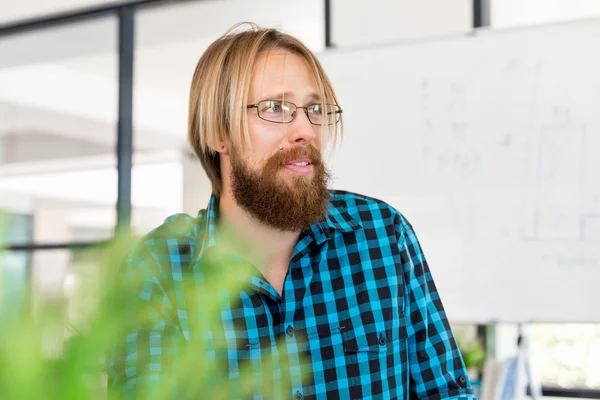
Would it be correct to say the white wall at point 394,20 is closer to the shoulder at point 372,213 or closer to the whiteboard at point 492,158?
the whiteboard at point 492,158

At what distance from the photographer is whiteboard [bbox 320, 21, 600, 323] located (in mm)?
2006

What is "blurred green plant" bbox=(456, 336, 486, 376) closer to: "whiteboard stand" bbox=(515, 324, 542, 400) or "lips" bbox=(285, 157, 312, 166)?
"whiteboard stand" bbox=(515, 324, 542, 400)

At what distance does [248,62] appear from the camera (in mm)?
1387

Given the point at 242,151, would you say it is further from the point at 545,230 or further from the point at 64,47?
the point at 64,47

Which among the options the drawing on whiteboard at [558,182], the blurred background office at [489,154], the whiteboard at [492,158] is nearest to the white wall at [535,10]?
the blurred background office at [489,154]

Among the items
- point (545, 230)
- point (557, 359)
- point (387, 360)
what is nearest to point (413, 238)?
point (387, 360)

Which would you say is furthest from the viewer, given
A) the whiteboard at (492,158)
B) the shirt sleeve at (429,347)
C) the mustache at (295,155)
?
the whiteboard at (492,158)

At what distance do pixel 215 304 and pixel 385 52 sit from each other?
216 cm

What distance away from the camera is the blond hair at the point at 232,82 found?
54.7 inches

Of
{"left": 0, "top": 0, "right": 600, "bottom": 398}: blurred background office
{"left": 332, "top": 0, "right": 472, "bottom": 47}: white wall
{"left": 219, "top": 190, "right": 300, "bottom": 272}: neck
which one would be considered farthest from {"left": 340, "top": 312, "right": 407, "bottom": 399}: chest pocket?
{"left": 332, "top": 0, "right": 472, "bottom": 47}: white wall

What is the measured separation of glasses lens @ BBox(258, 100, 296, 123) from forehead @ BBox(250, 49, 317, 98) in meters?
0.02

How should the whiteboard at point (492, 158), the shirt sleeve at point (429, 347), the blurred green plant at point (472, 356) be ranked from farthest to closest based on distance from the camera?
1. the blurred green plant at point (472, 356)
2. the whiteboard at point (492, 158)
3. the shirt sleeve at point (429, 347)

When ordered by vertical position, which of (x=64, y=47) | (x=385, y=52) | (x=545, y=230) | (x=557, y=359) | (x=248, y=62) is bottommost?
(x=557, y=359)

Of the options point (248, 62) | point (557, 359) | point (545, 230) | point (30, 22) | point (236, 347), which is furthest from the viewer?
point (30, 22)
